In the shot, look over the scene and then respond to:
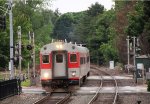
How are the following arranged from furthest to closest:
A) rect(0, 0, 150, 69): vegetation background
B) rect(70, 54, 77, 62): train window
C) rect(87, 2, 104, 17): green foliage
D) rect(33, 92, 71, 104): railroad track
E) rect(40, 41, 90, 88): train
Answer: rect(87, 2, 104, 17): green foliage, rect(0, 0, 150, 69): vegetation background, rect(70, 54, 77, 62): train window, rect(40, 41, 90, 88): train, rect(33, 92, 71, 104): railroad track

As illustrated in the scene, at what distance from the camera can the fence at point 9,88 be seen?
103ft

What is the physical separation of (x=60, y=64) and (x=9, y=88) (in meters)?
4.20

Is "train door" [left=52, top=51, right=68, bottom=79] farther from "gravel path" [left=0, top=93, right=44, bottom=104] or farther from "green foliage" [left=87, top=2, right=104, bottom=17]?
"green foliage" [left=87, top=2, right=104, bottom=17]

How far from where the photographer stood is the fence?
3142cm

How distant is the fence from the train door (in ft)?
8.86

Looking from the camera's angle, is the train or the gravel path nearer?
the gravel path

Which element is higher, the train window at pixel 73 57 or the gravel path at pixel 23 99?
the train window at pixel 73 57

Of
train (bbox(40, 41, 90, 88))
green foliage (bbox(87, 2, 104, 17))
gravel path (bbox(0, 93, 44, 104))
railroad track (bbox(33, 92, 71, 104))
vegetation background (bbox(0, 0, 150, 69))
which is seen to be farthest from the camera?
green foliage (bbox(87, 2, 104, 17))

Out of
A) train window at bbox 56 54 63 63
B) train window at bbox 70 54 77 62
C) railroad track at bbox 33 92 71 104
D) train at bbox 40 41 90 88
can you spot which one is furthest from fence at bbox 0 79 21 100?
train window at bbox 70 54 77 62

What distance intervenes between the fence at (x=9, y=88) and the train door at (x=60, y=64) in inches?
106

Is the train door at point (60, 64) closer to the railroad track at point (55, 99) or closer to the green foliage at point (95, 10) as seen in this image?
the railroad track at point (55, 99)

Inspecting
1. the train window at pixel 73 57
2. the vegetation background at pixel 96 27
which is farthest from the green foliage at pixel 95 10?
the train window at pixel 73 57

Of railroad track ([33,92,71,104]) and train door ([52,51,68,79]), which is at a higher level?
train door ([52,51,68,79])

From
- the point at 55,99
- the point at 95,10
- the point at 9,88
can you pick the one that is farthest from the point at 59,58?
the point at 95,10
